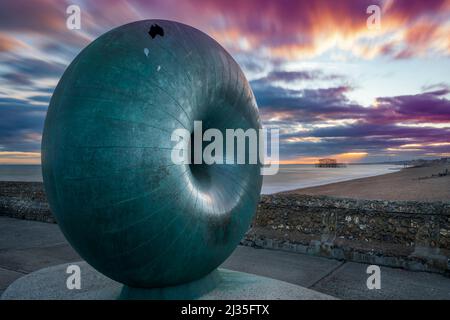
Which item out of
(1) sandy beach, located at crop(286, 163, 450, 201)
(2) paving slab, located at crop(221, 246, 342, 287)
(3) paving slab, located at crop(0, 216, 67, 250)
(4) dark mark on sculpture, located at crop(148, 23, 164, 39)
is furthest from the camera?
(1) sandy beach, located at crop(286, 163, 450, 201)

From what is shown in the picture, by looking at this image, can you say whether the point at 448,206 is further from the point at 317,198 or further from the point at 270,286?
the point at 270,286

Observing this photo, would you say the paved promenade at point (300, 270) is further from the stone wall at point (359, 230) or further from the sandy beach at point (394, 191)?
the sandy beach at point (394, 191)

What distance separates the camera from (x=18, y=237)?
7.96 m

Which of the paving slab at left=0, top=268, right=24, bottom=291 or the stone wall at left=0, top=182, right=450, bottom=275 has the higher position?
the stone wall at left=0, top=182, right=450, bottom=275

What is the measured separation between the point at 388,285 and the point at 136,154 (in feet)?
12.5

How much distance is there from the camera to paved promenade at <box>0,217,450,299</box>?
457 centimetres

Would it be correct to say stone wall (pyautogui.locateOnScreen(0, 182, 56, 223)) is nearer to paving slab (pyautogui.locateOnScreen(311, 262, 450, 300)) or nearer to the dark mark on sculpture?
paving slab (pyautogui.locateOnScreen(311, 262, 450, 300))

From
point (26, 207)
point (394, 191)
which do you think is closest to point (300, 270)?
point (26, 207)

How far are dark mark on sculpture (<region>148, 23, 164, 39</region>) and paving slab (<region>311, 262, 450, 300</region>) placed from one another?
3622 mm

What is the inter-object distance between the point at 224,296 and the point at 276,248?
2.94 m

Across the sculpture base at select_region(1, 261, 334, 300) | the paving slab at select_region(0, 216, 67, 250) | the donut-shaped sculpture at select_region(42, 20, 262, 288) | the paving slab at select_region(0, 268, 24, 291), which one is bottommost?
the paving slab at select_region(0, 268, 24, 291)

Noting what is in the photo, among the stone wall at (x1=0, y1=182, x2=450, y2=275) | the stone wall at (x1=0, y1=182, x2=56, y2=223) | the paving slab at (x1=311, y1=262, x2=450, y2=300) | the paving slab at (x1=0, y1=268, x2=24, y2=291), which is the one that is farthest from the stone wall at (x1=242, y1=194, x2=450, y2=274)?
the stone wall at (x1=0, y1=182, x2=56, y2=223)

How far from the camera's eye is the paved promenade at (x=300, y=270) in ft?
15.0
